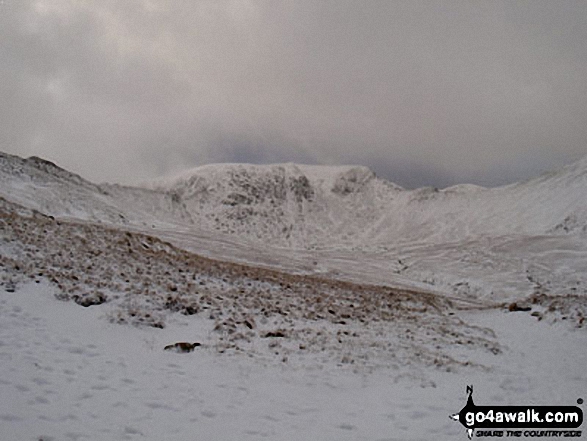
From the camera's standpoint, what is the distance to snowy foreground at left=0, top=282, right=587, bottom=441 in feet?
23.7

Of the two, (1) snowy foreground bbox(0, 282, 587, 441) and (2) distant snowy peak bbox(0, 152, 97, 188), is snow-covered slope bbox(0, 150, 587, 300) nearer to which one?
(2) distant snowy peak bbox(0, 152, 97, 188)

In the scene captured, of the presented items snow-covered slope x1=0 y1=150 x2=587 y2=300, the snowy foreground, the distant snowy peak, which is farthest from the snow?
the distant snowy peak

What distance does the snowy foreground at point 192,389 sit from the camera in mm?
7223

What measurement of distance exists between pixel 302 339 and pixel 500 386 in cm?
655

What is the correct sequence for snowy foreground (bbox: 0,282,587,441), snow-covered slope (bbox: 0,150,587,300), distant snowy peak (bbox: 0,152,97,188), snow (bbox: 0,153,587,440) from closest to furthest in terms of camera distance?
snowy foreground (bbox: 0,282,587,441) → snow (bbox: 0,153,587,440) → snow-covered slope (bbox: 0,150,587,300) → distant snowy peak (bbox: 0,152,97,188)

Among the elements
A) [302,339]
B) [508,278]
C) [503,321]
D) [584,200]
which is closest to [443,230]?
[584,200]

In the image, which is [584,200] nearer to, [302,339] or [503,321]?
[503,321]

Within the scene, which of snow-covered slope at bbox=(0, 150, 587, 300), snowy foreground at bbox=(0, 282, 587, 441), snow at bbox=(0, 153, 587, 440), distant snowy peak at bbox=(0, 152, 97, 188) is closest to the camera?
snowy foreground at bbox=(0, 282, 587, 441)

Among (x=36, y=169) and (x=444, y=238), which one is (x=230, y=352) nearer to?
(x=36, y=169)

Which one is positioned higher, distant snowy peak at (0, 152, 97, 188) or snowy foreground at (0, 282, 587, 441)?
distant snowy peak at (0, 152, 97, 188)

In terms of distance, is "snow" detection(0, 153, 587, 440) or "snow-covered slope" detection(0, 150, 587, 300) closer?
"snow" detection(0, 153, 587, 440)

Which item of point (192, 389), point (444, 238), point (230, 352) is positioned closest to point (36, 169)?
point (230, 352)

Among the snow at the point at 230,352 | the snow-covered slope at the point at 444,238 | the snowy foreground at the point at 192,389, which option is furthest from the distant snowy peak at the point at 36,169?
the snowy foreground at the point at 192,389

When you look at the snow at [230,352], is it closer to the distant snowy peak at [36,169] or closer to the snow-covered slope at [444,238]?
the snow-covered slope at [444,238]
